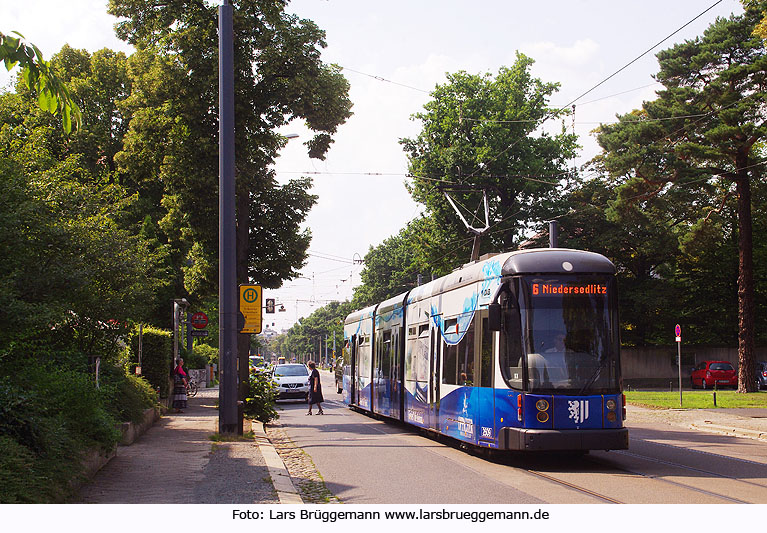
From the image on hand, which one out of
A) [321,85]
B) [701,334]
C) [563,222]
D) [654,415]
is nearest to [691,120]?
[563,222]

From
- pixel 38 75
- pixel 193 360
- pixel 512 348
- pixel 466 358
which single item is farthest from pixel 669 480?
pixel 193 360

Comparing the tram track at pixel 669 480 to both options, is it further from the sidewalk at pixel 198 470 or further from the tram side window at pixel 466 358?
the sidewalk at pixel 198 470

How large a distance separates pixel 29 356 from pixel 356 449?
6.20 m

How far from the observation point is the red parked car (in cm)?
4484

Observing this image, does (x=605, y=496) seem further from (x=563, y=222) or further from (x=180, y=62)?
(x=563, y=222)

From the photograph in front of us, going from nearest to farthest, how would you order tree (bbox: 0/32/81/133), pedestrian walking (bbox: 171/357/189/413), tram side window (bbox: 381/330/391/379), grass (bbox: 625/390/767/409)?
tree (bbox: 0/32/81/133), tram side window (bbox: 381/330/391/379), pedestrian walking (bbox: 171/357/189/413), grass (bbox: 625/390/767/409)

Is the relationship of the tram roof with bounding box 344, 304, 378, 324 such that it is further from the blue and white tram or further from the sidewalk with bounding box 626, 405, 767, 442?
the blue and white tram

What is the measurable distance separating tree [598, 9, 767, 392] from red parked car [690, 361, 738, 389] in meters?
9.40

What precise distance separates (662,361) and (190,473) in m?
42.9

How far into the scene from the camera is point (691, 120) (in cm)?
3522

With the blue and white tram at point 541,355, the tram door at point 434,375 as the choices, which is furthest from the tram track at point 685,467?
the tram door at point 434,375

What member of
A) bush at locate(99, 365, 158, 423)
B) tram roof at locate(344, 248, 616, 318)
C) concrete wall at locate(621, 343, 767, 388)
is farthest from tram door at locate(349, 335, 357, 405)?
concrete wall at locate(621, 343, 767, 388)

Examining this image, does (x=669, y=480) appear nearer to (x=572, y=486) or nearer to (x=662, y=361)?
(x=572, y=486)

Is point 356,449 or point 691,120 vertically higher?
point 691,120
